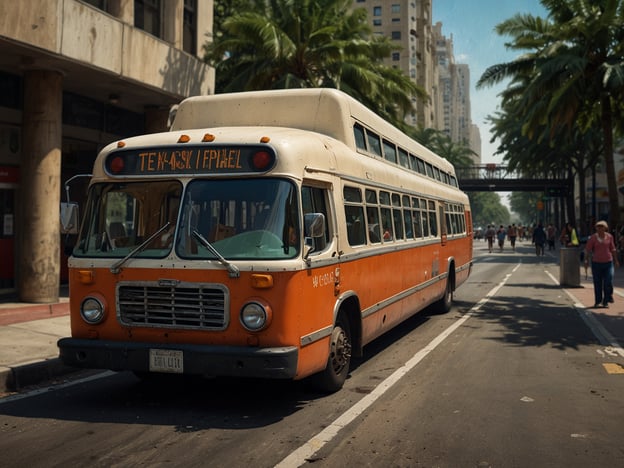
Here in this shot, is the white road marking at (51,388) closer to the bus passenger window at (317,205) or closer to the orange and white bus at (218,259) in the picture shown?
the orange and white bus at (218,259)

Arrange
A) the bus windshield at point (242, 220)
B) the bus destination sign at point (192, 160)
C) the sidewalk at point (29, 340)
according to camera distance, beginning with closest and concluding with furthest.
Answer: the bus windshield at point (242, 220), the bus destination sign at point (192, 160), the sidewalk at point (29, 340)

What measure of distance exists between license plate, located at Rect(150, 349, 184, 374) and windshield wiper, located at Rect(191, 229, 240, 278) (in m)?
0.87

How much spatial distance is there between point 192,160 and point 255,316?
162cm

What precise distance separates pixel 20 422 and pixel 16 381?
5.33 ft

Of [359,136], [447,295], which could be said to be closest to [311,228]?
[359,136]

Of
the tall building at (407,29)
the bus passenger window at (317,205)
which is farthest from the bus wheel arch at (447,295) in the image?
the tall building at (407,29)

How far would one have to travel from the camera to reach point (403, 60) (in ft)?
356

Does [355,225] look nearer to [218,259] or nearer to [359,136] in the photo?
[359,136]

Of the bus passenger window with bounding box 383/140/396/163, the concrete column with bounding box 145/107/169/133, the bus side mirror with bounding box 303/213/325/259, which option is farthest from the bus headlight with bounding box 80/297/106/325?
the concrete column with bounding box 145/107/169/133

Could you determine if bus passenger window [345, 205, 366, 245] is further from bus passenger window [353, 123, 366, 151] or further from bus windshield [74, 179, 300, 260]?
bus windshield [74, 179, 300, 260]

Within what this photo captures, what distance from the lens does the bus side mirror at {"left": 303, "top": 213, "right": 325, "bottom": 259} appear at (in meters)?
6.02

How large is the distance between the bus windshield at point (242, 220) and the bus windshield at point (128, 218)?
0.19 meters

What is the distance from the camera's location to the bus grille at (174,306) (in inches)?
237

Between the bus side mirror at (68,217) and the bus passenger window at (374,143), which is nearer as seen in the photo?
the bus side mirror at (68,217)
